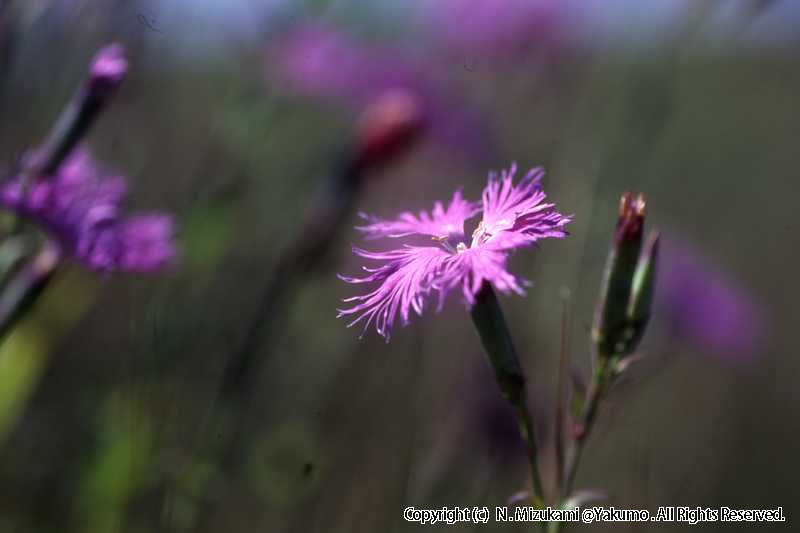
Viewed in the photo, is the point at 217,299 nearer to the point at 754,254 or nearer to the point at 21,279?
the point at 21,279

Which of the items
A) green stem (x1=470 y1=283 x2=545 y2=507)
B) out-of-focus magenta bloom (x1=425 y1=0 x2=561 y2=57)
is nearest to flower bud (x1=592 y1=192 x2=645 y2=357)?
green stem (x1=470 y1=283 x2=545 y2=507)

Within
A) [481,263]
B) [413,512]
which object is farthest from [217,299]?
[481,263]

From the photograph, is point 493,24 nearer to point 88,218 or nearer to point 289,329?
point 289,329

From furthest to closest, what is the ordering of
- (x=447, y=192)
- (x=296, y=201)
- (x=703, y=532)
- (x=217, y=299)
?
1. (x=447, y=192)
2. (x=703, y=532)
3. (x=296, y=201)
4. (x=217, y=299)

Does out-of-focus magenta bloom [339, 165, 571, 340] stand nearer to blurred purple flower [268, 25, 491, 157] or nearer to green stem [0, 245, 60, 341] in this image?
green stem [0, 245, 60, 341]

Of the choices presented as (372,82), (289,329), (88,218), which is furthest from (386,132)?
(88,218)
